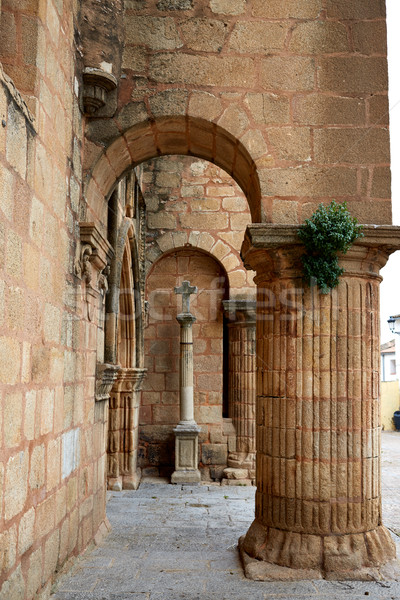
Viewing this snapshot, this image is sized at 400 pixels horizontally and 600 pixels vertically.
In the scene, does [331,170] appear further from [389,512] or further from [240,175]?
[389,512]

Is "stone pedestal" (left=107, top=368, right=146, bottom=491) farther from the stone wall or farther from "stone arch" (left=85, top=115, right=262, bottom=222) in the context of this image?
"stone arch" (left=85, top=115, right=262, bottom=222)

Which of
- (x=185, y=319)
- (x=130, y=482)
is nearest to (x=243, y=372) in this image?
(x=185, y=319)

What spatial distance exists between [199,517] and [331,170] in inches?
144

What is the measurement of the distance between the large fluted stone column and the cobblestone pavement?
0.73ft

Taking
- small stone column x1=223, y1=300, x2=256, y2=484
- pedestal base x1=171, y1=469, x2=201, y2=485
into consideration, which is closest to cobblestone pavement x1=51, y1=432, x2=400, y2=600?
pedestal base x1=171, y1=469, x2=201, y2=485

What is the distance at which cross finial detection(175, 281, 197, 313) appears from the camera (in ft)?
27.4

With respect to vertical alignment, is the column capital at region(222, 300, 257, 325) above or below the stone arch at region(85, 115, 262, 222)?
below

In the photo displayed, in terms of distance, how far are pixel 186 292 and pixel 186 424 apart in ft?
6.30

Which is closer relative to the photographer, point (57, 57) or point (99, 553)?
point (57, 57)

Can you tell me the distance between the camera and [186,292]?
838cm

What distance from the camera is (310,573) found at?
12.3 feet

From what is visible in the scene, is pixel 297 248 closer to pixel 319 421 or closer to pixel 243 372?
pixel 319 421

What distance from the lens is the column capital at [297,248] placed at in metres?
4.09

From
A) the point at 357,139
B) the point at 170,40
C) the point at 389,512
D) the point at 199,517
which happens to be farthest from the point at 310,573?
the point at 170,40
